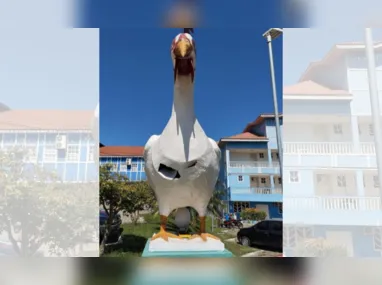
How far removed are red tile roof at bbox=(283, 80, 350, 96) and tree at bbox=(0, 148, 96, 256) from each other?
9.13ft

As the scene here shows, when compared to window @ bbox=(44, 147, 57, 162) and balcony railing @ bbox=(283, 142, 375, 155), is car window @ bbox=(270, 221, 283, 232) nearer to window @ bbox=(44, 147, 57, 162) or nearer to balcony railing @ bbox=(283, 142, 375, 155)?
balcony railing @ bbox=(283, 142, 375, 155)

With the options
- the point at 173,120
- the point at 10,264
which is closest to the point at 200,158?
the point at 173,120

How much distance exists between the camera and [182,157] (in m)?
1.91

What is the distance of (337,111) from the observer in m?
4.90

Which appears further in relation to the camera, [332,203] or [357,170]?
[357,170]

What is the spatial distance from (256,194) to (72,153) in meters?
4.86

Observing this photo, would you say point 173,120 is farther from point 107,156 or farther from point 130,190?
point 107,156

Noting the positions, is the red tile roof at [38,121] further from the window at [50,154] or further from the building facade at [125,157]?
the building facade at [125,157]

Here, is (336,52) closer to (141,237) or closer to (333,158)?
(333,158)

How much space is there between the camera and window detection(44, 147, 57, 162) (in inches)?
139

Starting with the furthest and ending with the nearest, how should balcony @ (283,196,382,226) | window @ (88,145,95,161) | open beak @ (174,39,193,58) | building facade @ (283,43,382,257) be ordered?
balcony @ (283,196,382,226) → building facade @ (283,43,382,257) → window @ (88,145,95,161) → open beak @ (174,39,193,58)

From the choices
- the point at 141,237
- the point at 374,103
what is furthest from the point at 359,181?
the point at 141,237

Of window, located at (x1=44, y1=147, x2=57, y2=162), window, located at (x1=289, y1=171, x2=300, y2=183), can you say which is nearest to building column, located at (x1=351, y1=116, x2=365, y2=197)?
window, located at (x1=289, y1=171, x2=300, y2=183)

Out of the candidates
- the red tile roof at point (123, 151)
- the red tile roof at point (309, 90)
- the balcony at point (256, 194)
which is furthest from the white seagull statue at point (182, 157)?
the balcony at point (256, 194)
